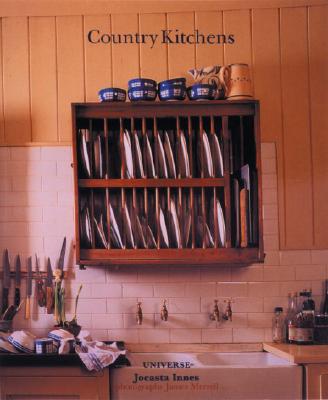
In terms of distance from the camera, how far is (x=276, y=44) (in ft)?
12.5

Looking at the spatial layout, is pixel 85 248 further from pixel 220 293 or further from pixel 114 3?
pixel 114 3

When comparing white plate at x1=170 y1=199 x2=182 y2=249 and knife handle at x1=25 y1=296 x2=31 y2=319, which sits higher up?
white plate at x1=170 y1=199 x2=182 y2=249

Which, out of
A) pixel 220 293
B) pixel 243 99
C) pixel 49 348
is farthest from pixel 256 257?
pixel 49 348

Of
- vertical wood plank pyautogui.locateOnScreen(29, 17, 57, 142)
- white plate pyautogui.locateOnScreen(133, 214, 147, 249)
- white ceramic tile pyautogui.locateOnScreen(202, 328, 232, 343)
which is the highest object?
vertical wood plank pyautogui.locateOnScreen(29, 17, 57, 142)

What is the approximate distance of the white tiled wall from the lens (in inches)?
145

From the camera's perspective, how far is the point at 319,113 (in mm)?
3781

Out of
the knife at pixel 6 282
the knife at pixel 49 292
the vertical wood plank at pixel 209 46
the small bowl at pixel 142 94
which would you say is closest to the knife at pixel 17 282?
the knife at pixel 6 282

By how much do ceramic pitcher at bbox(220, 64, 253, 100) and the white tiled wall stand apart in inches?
18.3

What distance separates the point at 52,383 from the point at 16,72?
195 cm

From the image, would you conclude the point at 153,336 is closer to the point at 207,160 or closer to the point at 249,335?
the point at 249,335

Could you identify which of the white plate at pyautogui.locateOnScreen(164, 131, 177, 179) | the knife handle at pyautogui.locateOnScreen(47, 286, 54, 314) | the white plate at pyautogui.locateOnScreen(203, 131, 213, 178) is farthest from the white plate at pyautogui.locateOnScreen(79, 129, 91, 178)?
the knife handle at pyautogui.locateOnScreen(47, 286, 54, 314)

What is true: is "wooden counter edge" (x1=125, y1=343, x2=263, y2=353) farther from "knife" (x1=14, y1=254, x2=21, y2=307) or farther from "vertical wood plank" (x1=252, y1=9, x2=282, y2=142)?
"vertical wood plank" (x1=252, y1=9, x2=282, y2=142)

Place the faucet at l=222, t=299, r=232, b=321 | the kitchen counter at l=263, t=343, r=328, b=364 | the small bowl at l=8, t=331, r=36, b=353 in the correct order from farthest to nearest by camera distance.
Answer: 1. the faucet at l=222, t=299, r=232, b=321
2. the small bowl at l=8, t=331, r=36, b=353
3. the kitchen counter at l=263, t=343, r=328, b=364

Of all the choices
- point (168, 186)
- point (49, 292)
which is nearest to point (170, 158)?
point (168, 186)
